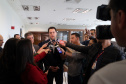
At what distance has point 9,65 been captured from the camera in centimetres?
91

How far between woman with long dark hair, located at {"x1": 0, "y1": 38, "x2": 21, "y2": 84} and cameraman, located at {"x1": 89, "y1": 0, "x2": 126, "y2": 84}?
2.79 ft

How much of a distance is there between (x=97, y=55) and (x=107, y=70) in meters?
0.94

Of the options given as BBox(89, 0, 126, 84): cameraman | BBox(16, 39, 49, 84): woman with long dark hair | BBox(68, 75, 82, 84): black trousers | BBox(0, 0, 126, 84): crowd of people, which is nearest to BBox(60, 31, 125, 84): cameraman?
BBox(0, 0, 126, 84): crowd of people

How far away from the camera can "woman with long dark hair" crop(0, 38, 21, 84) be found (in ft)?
2.88

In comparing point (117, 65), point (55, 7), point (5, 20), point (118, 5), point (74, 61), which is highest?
point (55, 7)

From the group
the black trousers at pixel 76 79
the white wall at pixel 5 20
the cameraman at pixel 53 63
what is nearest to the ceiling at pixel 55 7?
the white wall at pixel 5 20

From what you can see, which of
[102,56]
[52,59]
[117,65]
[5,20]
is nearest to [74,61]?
[52,59]

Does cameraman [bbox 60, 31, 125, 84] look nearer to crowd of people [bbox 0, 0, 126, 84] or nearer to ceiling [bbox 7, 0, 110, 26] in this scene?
crowd of people [bbox 0, 0, 126, 84]

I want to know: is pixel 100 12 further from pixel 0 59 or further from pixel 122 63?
pixel 0 59

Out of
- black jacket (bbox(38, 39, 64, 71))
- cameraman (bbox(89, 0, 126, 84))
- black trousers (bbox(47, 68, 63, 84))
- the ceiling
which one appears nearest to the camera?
cameraman (bbox(89, 0, 126, 84))

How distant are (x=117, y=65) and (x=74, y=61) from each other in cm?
172

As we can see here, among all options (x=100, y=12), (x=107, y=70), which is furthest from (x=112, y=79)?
(x=100, y=12)

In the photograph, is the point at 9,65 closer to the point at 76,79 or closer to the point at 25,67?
the point at 25,67

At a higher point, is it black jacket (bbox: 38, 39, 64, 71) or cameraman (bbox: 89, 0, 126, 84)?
cameraman (bbox: 89, 0, 126, 84)
